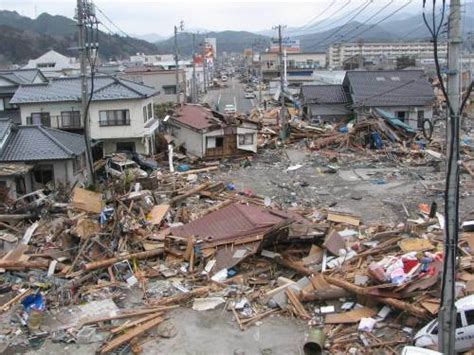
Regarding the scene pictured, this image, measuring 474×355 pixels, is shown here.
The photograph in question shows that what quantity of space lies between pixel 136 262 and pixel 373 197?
1085 cm

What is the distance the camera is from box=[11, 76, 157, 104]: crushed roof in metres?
30.2

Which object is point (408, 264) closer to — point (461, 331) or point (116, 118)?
point (461, 331)

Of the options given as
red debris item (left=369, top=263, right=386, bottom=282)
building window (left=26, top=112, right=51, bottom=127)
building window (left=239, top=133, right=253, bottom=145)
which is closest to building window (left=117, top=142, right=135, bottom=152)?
building window (left=26, top=112, right=51, bottom=127)

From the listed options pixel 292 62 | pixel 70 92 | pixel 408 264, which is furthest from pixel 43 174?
pixel 292 62

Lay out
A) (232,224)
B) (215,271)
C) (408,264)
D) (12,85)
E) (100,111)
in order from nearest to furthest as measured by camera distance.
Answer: (408,264), (215,271), (232,224), (100,111), (12,85)

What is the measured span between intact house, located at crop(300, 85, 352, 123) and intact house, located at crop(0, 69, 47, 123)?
65.9 ft

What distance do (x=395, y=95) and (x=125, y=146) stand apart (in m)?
19.3

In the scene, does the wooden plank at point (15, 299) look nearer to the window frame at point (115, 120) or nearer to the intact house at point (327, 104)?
the window frame at point (115, 120)

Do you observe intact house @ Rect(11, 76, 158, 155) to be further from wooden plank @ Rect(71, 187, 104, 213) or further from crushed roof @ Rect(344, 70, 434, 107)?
crushed roof @ Rect(344, 70, 434, 107)

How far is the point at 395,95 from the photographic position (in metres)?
38.5

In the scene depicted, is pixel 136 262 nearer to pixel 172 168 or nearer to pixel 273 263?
pixel 273 263

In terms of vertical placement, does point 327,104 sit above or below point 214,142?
above

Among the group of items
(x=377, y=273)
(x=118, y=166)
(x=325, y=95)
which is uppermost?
(x=325, y=95)

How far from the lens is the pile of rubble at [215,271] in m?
11.3
